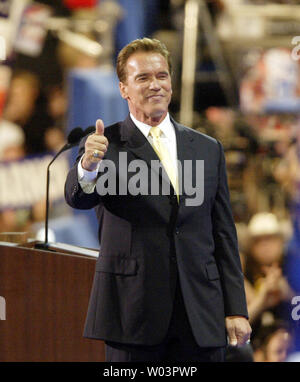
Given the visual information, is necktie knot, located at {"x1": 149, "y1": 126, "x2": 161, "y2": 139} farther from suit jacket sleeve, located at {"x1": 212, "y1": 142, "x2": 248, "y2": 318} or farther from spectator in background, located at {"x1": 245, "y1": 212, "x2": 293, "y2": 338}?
spectator in background, located at {"x1": 245, "y1": 212, "x2": 293, "y2": 338}

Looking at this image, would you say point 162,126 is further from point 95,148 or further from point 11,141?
point 11,141

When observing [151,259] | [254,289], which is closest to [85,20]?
[254,289]

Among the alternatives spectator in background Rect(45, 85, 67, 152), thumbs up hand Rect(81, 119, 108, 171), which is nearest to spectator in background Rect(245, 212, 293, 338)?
spectator in background Rect(45, 85, 67, 152)

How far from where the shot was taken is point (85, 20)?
6.27m

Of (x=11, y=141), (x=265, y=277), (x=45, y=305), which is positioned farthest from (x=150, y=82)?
(x=11, y=141)

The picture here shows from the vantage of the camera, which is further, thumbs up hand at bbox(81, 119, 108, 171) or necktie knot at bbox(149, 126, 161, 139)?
necktie knot at bbox(149, 126, 161, 139)

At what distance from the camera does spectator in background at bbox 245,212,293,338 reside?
15.1 feet

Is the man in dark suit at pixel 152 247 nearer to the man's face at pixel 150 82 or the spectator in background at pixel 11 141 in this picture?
the man's face at pixel 150 82

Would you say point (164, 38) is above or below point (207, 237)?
above

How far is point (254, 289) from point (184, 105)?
3.68 metres

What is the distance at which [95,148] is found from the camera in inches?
77.5

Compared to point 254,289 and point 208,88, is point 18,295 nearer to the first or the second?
point 254,289

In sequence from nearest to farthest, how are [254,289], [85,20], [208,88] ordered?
1. [254,289]
2. [85,20]
3. [208,88]
